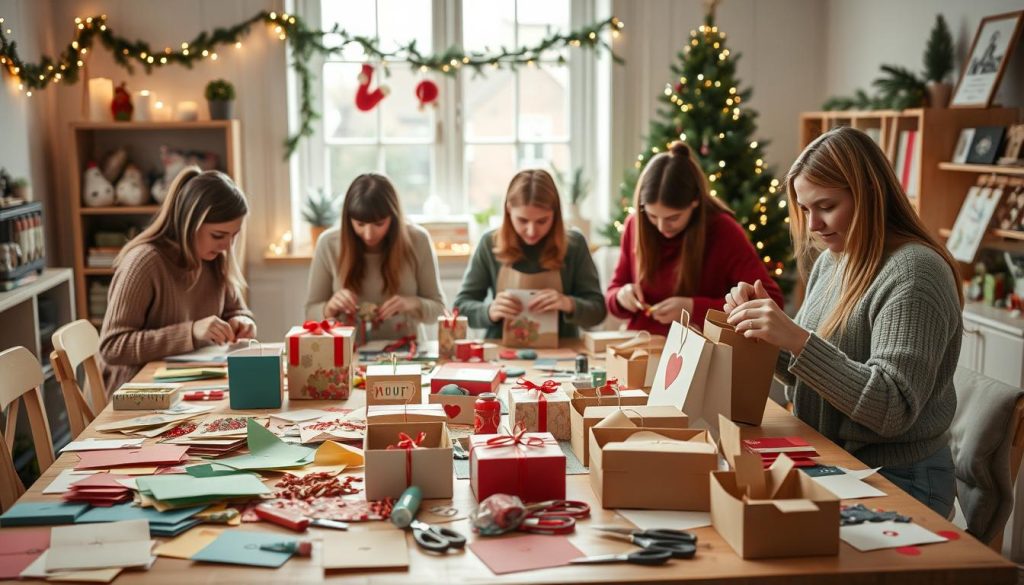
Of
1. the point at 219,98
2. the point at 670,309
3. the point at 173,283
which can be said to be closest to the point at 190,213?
the point at 173,283

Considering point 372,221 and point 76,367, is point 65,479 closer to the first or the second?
point 76,367

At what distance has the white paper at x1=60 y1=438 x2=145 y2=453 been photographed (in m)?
2.12

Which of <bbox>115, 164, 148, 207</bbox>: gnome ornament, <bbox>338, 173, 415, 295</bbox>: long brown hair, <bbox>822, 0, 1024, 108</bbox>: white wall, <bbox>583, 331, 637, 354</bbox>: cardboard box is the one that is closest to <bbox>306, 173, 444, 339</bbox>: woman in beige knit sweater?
<bbox>338, 173, 415, 295</bbox>: long brown hair

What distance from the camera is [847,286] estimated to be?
2.19 m

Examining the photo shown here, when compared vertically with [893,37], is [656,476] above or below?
below

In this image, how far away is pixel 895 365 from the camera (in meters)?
1.98

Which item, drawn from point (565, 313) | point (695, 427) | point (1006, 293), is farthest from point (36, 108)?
point (1006, 293)

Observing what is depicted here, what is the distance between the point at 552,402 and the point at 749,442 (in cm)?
43

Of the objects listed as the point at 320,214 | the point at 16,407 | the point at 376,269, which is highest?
the point at 320,214

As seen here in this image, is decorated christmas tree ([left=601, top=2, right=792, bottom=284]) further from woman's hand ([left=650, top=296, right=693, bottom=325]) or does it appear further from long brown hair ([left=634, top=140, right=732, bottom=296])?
woman's hand ([left=650, top=296, right=693, bottom=325])

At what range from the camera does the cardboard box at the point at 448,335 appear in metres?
2.99

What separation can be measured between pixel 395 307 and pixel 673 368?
1.31 meters

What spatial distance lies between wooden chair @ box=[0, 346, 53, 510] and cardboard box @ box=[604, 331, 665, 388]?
143 centimetres

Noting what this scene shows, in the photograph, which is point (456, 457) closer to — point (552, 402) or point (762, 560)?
point (552, 402)
